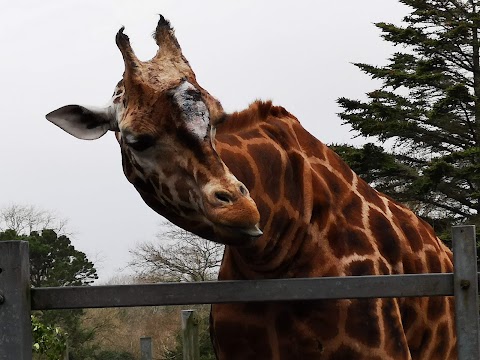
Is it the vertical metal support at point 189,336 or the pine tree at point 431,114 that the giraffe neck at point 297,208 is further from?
the pine tree at point 431,114

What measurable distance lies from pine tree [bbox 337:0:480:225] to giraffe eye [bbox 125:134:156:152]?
14219 millimetres

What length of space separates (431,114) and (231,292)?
614 inches

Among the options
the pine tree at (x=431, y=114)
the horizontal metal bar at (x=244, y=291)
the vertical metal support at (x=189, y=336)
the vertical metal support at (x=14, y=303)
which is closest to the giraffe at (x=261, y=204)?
the horizontal metal bar at (x=244, y=291)

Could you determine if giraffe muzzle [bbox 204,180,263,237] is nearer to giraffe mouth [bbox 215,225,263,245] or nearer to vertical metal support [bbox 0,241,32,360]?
giraffe mouth [bbox 215,225,263,245]

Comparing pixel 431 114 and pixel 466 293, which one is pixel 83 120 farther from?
pixel 431 114

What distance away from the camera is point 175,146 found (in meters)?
3.36

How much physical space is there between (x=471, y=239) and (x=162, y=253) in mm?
17782

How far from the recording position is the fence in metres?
2.86

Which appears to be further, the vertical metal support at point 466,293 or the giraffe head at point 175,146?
the giraffe head at point 175,146

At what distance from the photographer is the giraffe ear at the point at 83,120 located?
3764 mm

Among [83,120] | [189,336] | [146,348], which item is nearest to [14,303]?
[83,120]

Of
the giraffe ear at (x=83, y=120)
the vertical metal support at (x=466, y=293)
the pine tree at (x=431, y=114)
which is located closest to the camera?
the vertical metal support at (x=466, y=293)

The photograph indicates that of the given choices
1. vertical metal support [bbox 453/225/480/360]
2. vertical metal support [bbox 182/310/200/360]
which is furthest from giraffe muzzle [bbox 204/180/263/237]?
vertical metal support [bbox 182/310/200/360]

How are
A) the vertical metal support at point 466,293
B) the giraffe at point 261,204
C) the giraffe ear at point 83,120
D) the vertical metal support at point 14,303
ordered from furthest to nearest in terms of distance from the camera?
the giraffe ear at point 83,120 < the giraffe at point 261,204 < the vertical metal support at point 14,303 < the vertical metal support at point 466,293
